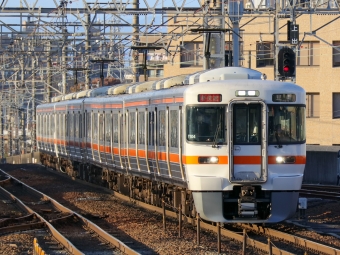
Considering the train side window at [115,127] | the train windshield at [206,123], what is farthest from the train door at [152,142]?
the train side window at [115,127]

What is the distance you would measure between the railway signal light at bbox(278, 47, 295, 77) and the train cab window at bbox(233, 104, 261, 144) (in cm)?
819

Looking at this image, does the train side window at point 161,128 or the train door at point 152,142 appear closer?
the train side window at point 161,128

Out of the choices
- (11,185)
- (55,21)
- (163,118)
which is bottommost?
(11,185)

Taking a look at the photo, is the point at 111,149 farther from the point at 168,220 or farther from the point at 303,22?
the point at 303,22

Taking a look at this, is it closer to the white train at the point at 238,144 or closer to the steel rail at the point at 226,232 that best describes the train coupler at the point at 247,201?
the white train at the point at 238,144

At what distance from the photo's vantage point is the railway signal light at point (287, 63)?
70.1 ft

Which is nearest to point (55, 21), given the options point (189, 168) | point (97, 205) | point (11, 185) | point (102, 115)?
point (11, 185)

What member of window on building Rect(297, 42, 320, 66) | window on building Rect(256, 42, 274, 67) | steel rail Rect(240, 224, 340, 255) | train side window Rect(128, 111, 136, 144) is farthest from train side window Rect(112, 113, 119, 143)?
window on building Rect(256, 42, 274, 67)

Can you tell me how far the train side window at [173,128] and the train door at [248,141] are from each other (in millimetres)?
1595

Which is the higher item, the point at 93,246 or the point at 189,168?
the point at 189,168

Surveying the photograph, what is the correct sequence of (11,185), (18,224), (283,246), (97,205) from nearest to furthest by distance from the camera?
(283,246)
(18,224)
(97,205)
(11,185)

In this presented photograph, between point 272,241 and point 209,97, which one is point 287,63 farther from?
point 272,241

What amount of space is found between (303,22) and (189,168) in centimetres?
3313

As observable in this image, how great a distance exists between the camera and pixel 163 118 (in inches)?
626
